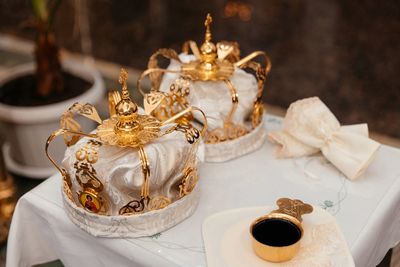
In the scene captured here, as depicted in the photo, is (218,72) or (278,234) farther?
(218,72)

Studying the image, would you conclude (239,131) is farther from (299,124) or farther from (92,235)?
(92,235)

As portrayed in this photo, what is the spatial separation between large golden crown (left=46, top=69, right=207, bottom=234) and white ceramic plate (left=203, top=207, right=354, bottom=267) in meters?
0.11

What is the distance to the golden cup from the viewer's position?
103 cm

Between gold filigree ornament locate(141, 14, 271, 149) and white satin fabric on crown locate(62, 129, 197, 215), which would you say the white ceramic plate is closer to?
white satin fabric on crown locate(62, 129, 197, 215)

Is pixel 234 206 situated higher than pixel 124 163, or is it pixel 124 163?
pixel 124 163

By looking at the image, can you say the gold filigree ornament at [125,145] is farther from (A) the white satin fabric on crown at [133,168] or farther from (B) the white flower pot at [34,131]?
(B) the white flower pot at [34,131]

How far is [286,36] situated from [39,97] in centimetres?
174

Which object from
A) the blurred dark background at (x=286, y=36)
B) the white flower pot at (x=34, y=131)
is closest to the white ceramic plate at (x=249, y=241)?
the white flower pot at (x=34, y=131)

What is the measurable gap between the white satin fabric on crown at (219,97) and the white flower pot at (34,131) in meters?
0.88

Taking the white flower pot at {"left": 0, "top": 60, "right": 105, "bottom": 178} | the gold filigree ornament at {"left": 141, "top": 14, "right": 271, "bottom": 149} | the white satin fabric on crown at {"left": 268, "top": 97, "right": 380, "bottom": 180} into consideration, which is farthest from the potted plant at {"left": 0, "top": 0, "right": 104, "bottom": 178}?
the white satin fabric on crown at {"left": 268, "top": 97, "right": 380, "bottom": 180}

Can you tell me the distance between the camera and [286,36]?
3439mm

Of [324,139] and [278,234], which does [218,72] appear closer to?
Result: [324,139]

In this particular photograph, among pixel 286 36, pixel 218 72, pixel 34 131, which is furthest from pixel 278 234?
pixel 286 36

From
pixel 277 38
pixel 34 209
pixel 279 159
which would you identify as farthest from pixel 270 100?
pixel 34 209
